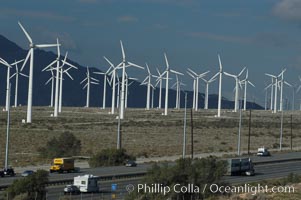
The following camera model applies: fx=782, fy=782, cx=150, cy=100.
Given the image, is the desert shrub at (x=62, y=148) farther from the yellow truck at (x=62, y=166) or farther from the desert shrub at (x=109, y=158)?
the yellow truck at (x=62, y=166)

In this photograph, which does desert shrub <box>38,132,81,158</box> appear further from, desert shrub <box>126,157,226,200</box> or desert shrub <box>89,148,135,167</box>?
desert shrub <box>126,157,226,200</box>

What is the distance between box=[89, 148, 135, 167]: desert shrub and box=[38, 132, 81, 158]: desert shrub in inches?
356

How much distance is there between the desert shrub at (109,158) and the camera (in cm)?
6494

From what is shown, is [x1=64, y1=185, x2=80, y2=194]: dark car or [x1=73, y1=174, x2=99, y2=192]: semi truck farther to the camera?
[x1=73, y1=174, x2=99, y2=192]: semi truck

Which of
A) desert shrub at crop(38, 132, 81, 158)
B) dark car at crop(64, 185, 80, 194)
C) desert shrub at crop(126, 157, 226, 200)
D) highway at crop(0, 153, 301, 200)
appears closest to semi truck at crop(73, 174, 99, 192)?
dark car at crop(64, 185, 80, 194)

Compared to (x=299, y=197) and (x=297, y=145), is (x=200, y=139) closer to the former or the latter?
(x=297, y=145)

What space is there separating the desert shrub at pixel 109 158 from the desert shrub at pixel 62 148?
29.6 feet

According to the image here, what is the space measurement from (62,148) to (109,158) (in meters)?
12.4

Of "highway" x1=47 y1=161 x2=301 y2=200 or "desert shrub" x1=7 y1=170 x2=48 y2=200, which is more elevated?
"desert shrub" x1=7 y1=170 x2=48 y2=200

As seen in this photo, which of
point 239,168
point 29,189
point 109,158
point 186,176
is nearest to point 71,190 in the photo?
point 29,189

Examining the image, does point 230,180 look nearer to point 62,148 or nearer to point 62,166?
point 62,166

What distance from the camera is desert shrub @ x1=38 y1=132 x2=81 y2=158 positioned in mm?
75625

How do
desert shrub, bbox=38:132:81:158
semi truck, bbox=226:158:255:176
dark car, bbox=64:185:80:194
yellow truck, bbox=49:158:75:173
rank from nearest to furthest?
dark car, bbox=64:185:80:194, semi truck, bbox=226:158:255:176, yellow truck, bbox=49:158:75:173, desert shrub, bbox=38:132:81:158

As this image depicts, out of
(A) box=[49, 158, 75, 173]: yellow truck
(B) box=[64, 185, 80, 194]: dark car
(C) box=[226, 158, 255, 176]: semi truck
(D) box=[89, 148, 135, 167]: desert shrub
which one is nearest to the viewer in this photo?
(B) box=[64, 185, 80, 194]: dark car
